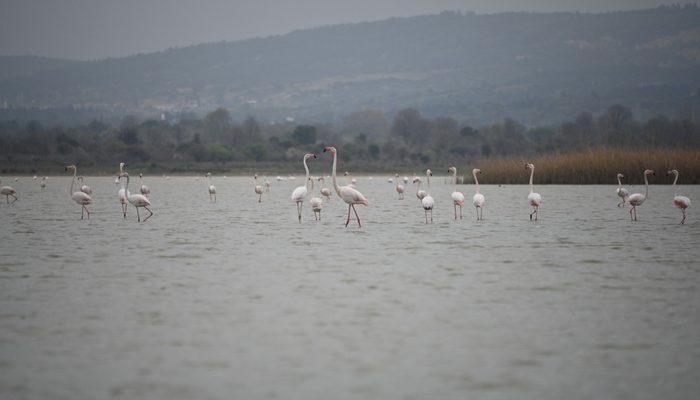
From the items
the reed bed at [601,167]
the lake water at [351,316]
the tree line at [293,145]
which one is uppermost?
the tree line at [293,145]

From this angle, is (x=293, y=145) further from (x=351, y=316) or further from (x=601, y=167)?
(x=351, y=316)

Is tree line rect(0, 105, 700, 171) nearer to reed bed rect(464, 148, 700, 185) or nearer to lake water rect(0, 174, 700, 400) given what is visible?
reed bed rect(464, 148, 700, 185)

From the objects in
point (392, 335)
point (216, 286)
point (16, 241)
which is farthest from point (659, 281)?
point (16, 241)

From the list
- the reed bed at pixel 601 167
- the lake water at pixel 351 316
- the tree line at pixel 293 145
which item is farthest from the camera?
the tree line at pixel 293 145

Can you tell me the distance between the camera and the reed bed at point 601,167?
135ft

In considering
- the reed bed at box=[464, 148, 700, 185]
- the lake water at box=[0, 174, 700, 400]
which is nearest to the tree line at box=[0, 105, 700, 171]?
the reed bed at box=[464, 148, 700, 185]

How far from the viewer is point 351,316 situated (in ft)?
30.5

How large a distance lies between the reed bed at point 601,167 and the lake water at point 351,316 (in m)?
24.0

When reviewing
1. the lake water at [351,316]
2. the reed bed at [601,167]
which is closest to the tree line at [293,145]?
the reed bed at [601,167]

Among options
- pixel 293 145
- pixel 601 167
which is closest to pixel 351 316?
pixel 601 167

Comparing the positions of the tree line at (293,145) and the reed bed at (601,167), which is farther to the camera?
the tree line at (293,145)

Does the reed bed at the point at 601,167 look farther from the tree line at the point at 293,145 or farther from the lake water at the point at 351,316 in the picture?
the tree line at the point at 293,145

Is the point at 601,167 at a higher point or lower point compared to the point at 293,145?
lower

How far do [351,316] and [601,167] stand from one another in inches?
1419
